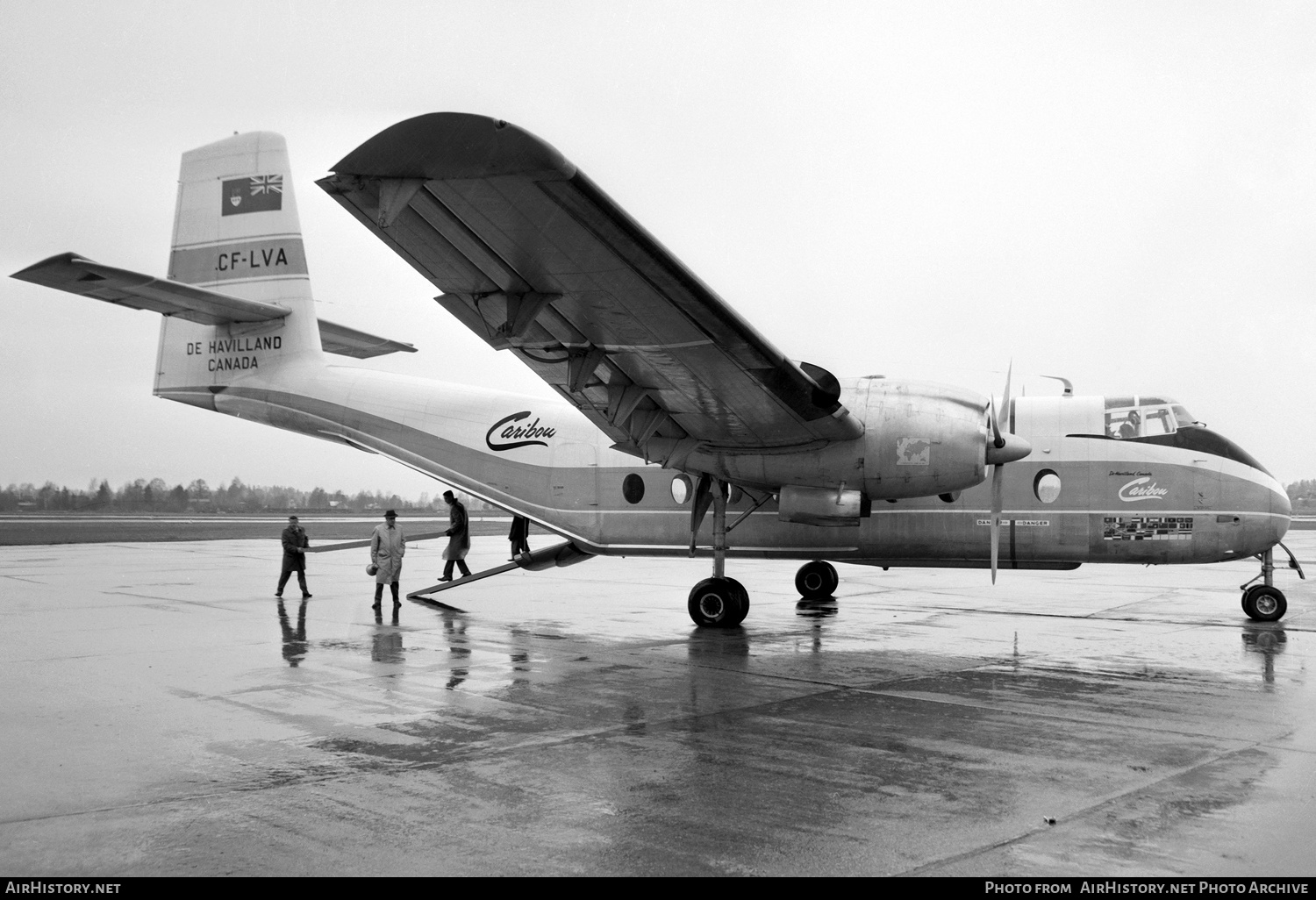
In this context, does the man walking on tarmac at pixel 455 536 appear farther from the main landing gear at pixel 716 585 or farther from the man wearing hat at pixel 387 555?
the main landing gear at pixel 716 585

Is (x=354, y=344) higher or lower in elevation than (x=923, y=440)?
higher

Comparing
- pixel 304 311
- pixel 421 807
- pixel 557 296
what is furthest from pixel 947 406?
pixel 304 311

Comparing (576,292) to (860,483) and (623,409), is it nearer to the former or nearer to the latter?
(623,409)

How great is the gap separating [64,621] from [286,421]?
4.89 m

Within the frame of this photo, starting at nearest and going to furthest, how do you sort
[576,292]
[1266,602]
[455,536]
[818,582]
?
[576,292]
[1266,602]
[455,536]
[818,582]

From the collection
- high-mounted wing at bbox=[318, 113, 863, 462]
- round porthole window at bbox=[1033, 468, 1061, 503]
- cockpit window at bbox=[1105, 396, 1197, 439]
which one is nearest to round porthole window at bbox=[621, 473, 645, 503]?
high-mounted wing at bbox=[318, 113, 863, 462]

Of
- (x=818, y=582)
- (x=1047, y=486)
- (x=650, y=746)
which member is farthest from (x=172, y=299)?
(x=1047, y=486)

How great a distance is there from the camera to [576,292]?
930cm

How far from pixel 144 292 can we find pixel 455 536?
6043 mm

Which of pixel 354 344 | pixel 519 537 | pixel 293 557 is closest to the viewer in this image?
pixel 519 537

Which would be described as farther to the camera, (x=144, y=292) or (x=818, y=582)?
(x=818, y=582)

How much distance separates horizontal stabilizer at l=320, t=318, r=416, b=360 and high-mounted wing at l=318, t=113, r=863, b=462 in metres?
7.42

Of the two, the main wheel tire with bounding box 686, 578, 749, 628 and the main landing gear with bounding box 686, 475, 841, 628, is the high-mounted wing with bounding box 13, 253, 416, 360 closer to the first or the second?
the main landing gear with bounding box 686, 475, 841, 628

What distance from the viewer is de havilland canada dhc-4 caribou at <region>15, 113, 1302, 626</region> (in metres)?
8.26
